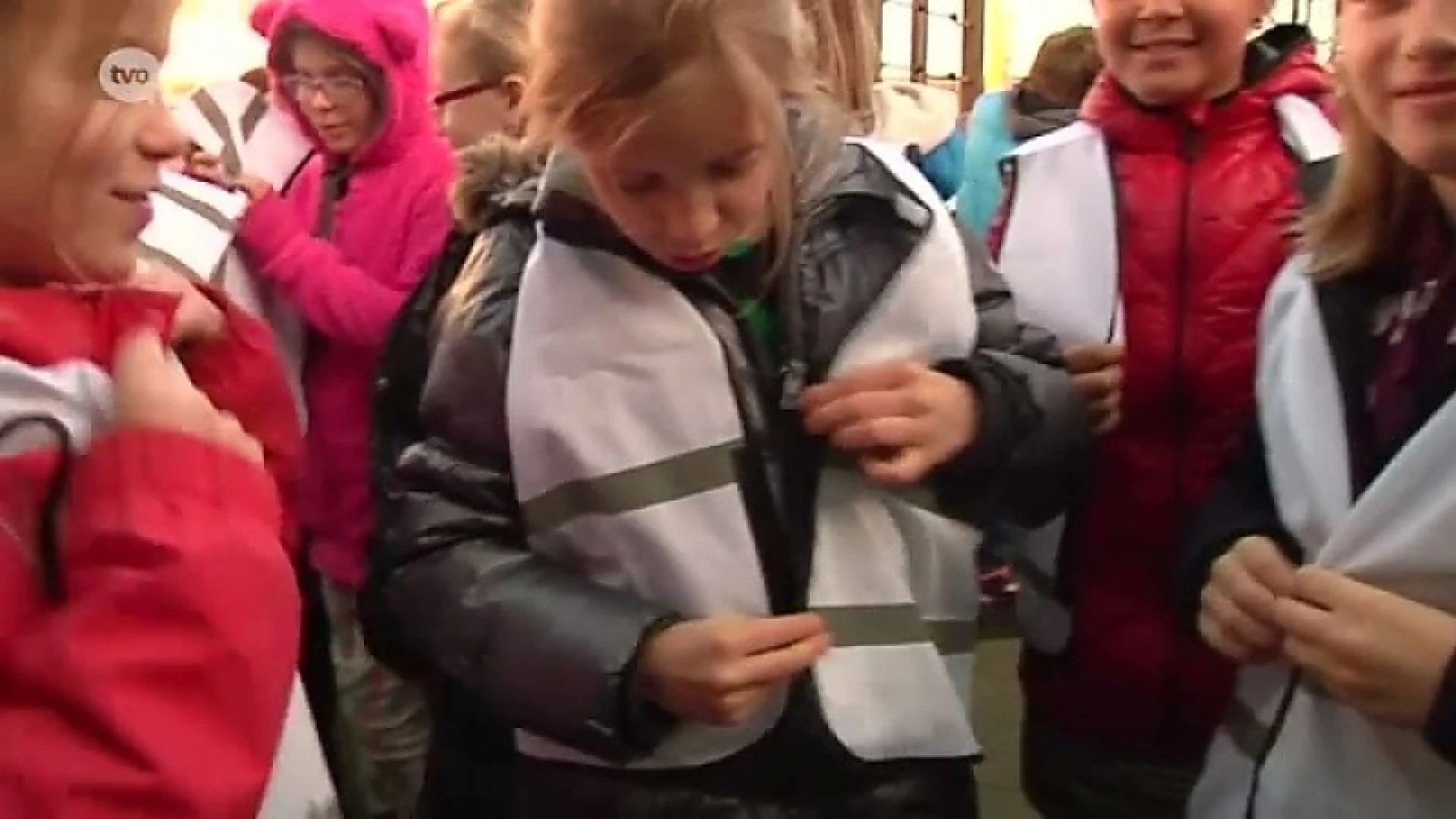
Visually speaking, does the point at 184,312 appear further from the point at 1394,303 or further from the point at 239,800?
the point at 1394,303

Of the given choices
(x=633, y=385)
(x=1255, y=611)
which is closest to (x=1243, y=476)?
(x=1255, y=611)

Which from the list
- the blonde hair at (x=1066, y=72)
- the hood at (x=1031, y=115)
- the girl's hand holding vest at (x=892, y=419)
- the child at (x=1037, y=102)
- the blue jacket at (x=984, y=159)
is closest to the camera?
the girl's hand holding vest at (x=892, y=419)

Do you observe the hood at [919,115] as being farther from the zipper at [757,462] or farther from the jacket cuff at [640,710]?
the jacket cuff at [640,710]

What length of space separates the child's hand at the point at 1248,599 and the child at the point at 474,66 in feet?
4.57

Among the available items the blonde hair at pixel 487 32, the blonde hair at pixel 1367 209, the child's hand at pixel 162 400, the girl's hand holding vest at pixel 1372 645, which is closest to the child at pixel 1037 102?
the blonde hair at pixel 487 32

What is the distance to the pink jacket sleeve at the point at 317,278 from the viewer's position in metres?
2.20

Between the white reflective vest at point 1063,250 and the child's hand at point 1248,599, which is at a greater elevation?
the white reflective vest at point 1063,250

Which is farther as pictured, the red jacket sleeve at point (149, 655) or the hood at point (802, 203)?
the hood at point (802, 203)

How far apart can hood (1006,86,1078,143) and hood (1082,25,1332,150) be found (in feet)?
3.59

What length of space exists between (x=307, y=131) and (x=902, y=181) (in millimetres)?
→ 1396

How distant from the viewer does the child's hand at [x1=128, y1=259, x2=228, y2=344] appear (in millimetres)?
955

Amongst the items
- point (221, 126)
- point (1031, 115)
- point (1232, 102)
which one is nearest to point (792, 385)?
point (1232, 102)

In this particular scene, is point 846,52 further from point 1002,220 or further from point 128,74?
point 128,74

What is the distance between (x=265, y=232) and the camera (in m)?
2.20
